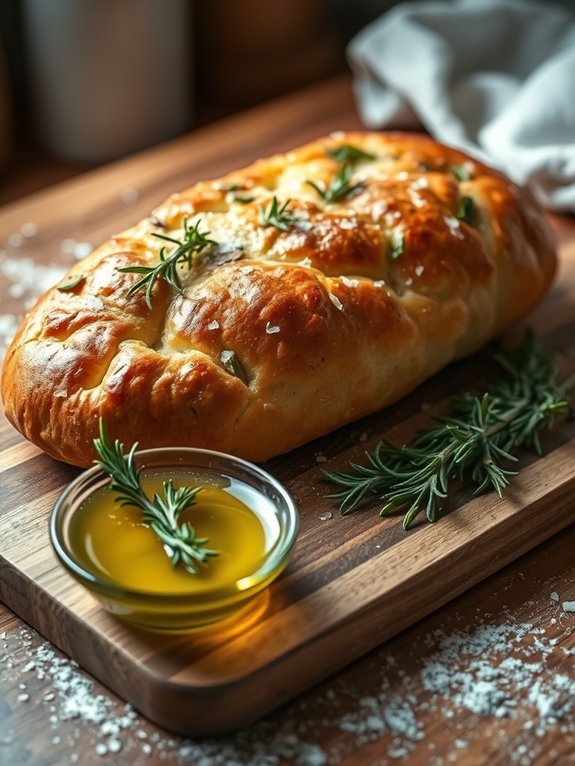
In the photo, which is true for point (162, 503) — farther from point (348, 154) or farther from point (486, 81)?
point (486, 81)

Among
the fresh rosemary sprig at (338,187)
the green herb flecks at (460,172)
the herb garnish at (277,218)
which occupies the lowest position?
the green herb flecks at (460,172)

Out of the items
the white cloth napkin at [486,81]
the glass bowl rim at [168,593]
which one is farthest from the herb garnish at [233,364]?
the white cloth napkin at [486,81]

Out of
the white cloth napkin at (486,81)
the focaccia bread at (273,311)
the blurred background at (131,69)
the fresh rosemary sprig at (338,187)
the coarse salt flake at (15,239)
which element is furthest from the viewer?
the blurred background at (131,69)

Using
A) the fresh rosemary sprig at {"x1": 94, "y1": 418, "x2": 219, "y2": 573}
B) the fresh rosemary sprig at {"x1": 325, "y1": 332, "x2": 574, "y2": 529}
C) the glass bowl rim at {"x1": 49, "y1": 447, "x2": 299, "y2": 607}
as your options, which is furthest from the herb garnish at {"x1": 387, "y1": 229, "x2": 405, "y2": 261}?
the fresh rosemary sprig at {"x1": 94, "y1": 418, "x2": 219, "y2": 573}

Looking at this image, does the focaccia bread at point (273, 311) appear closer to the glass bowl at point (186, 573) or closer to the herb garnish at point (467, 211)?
the herb garnish at point (467, 211)

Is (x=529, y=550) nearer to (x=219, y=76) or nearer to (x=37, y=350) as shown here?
(x=37, y=350)

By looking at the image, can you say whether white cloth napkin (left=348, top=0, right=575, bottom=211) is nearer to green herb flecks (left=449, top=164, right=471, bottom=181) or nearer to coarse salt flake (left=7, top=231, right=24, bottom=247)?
green herb flecks (left=449, top=164, right=471, bottom=181)

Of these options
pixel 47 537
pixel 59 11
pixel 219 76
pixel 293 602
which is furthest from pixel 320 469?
pixel 219 76
